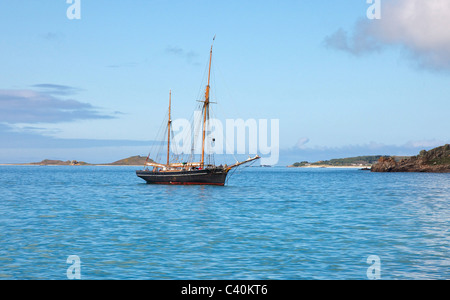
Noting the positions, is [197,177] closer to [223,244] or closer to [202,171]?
[202,171]

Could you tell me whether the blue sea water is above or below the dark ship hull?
below

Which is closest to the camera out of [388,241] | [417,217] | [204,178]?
[388,241]

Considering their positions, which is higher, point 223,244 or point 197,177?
point 197,177

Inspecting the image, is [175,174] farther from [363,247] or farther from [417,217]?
[363,247]

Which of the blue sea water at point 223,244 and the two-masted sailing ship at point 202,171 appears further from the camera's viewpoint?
the two-masted sailing ship at point 202,171

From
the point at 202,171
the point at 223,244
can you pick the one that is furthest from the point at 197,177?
the point at 223,244

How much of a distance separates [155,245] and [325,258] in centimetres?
924

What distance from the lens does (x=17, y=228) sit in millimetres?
32031

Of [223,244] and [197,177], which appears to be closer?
[223,244]

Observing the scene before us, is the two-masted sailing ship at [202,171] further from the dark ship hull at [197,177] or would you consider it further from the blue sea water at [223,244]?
the blue sea water at [223,244]

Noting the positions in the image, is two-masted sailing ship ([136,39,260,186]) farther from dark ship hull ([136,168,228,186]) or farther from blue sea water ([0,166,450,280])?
blue sea water ([0,166,450,280])

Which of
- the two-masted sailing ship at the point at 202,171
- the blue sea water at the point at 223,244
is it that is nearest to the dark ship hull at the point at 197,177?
the two-masted sailing ship at the point at 202,171

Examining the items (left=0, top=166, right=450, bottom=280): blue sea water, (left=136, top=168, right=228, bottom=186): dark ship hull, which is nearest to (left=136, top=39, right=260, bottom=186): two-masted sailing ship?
(left=136, top=168, right=228, bottom=186): dark ship hull
